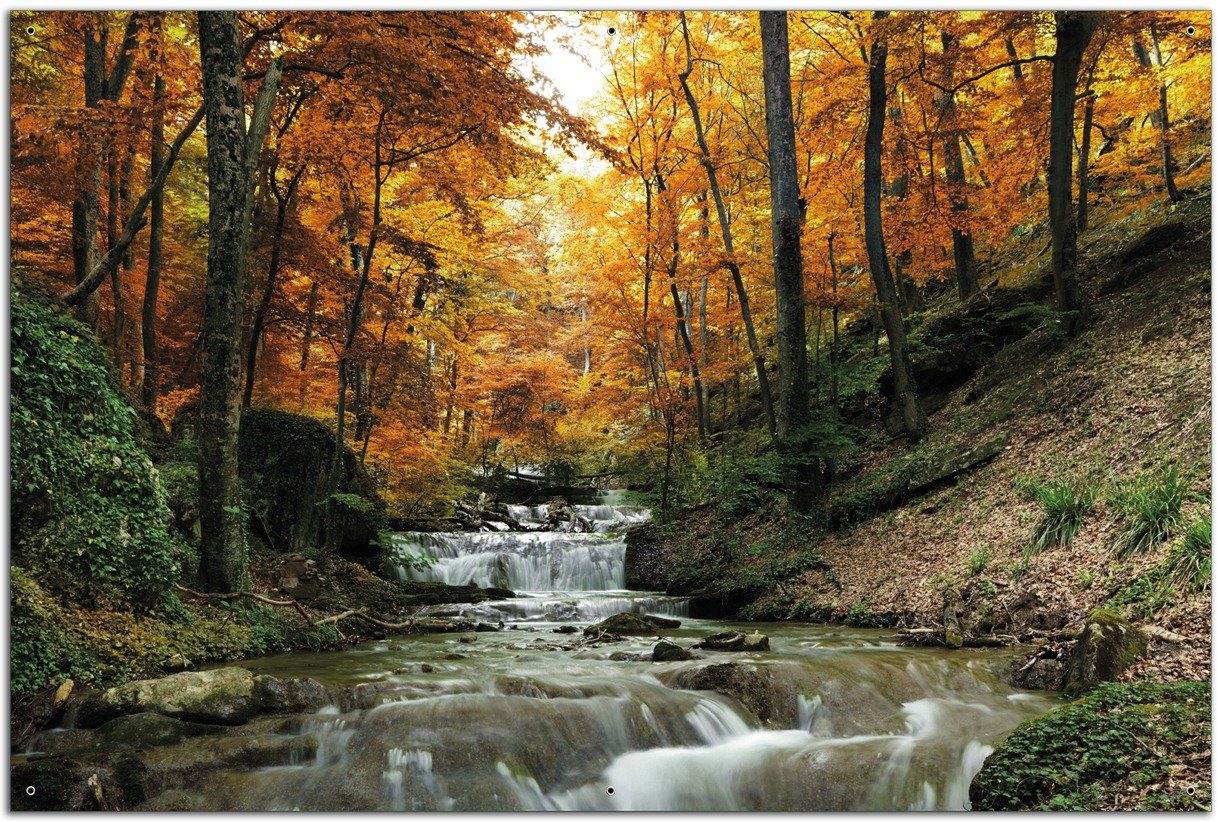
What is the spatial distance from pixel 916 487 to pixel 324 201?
12635 mm

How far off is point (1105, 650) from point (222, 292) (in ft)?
26.1

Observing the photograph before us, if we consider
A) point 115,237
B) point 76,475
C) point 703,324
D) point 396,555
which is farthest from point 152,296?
point 703,324

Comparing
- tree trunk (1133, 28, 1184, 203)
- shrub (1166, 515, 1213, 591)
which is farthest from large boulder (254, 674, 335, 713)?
tree trunk (1133, 28, 1184, 203)

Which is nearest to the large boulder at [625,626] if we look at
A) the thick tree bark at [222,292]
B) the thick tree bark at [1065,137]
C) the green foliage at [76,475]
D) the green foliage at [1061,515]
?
the thick tree bark at [222,292]

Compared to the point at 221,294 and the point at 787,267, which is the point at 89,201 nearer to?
the point at 221,294

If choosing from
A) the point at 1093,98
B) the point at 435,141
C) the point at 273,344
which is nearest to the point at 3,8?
the point at 435,141

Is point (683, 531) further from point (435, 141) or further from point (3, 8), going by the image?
point (3, 8)

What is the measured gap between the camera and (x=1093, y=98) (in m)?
Answer: 12.3

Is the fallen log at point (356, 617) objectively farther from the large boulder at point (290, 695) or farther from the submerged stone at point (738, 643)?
the submerged stone at point (738, 643)

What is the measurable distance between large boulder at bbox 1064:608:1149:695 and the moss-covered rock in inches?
321

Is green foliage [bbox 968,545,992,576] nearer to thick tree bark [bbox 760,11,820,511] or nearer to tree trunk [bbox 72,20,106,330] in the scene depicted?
thick tree bark [bbox 760,11,820,511]

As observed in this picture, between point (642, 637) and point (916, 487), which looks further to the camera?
point (916, 487)

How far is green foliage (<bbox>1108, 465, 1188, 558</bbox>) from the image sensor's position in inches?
241

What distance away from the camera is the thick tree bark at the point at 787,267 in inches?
408
